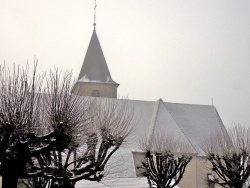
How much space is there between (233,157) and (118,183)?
919 cm

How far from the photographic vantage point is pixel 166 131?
43000 mm

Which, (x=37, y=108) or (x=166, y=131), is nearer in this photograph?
(x=37, y=108)

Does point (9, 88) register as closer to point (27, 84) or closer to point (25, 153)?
point (27, 84)

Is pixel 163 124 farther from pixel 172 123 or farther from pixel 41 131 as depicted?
pixel 41 131

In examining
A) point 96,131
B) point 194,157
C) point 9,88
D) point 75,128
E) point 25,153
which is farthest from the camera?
point 194,157

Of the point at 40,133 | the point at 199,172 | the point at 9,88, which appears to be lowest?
the point at 199,172

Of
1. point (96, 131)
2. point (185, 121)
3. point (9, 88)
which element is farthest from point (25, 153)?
point (185, 121)

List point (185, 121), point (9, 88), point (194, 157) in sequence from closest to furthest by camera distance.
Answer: point (9, 88) < point (194, 157) < point (185, 121)

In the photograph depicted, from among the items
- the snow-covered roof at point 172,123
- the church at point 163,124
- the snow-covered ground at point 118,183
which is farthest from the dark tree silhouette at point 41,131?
the snow-covered roof at point 172,123

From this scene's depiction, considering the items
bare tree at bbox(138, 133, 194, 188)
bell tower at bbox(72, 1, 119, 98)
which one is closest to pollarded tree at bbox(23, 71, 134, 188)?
bare tree at bbox(138, 133, 194, 188)

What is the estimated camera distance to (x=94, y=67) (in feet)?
173

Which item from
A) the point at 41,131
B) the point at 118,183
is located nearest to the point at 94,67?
the point at 118,183

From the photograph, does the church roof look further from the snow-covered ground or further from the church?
the snow-covered ground

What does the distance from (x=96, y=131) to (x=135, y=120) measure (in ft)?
75.6
